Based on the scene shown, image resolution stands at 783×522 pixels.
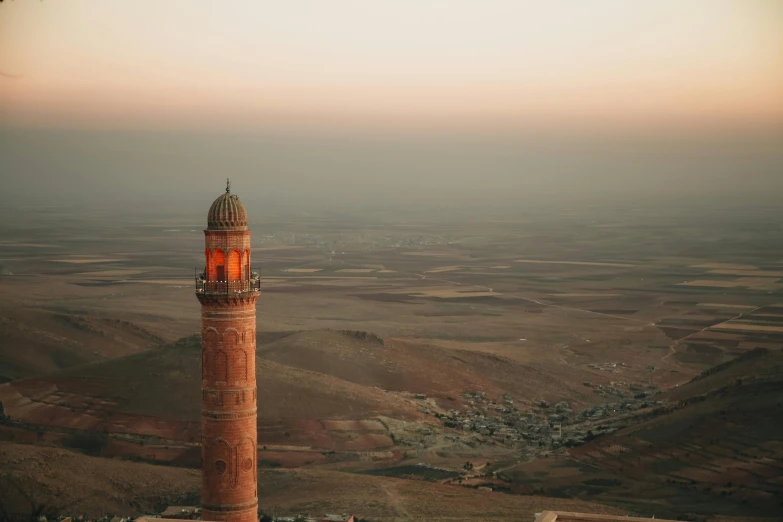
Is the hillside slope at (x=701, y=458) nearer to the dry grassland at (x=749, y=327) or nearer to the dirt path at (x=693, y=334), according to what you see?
the dirt path at (x=693, y=334)

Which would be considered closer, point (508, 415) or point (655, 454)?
point (655, 454)

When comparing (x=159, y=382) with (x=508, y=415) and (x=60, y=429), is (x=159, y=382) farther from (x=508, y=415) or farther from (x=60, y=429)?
(x=508, y=415)

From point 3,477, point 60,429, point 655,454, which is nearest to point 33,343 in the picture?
point 60,429

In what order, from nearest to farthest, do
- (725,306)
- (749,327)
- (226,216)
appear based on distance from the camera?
(226,216) → (749,327) → (725,306)

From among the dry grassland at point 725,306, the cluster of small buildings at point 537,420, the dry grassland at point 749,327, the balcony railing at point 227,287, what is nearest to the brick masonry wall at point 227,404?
the balcony railing at point 227,287

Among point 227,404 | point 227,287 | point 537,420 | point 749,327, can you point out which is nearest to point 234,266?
point 227,287

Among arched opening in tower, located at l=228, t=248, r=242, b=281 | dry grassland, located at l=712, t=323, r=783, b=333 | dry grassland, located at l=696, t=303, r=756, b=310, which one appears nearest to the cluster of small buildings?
arched opening in tower, located at l=228, t=248, r=242, b=281

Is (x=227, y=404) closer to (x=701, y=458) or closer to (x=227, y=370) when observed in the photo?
(x=227, y=370)

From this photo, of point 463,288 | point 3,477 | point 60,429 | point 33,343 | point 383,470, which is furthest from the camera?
point 463,288
